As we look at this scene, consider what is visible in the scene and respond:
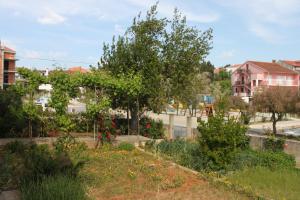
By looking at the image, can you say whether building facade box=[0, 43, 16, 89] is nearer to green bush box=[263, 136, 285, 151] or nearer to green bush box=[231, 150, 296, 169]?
green bush box=[263, 136, 285, 151]

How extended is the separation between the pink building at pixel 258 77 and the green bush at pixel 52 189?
213 feet

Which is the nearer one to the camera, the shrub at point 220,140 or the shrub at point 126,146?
the shrub at point 220,140

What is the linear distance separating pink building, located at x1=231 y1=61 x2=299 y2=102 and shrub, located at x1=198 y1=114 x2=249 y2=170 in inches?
2379

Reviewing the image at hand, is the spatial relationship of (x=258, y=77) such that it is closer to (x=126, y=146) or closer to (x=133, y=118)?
(x=133, y=118)

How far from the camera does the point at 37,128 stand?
13273 millimetres

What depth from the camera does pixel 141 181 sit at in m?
7.68

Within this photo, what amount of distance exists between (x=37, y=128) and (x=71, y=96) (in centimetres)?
216

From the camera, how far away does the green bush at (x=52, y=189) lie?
5406 mm

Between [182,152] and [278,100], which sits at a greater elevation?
[278,100]

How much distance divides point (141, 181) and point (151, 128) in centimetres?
786

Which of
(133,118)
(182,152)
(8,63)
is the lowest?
(182,152)

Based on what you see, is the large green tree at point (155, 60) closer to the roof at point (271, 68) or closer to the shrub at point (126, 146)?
the shrub at point (126, 146)

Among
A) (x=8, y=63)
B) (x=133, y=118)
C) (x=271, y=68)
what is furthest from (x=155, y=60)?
(x=271, y=68)

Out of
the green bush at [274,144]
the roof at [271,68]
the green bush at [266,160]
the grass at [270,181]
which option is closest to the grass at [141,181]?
the grass at [270,181]
